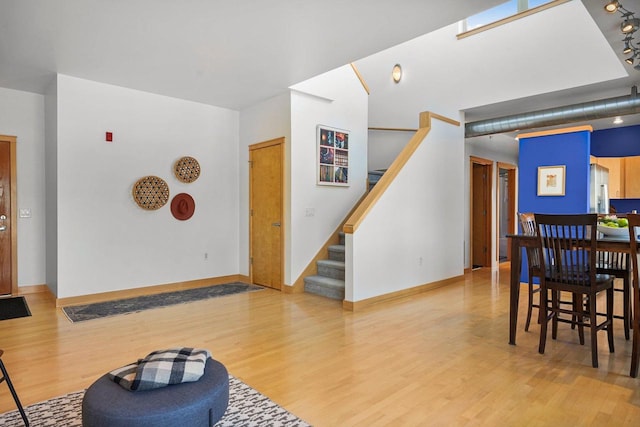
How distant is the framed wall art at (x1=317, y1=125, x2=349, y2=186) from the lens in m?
5.54

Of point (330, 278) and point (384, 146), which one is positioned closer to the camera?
point (330, 278)

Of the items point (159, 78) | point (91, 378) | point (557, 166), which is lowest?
point (91, 378)

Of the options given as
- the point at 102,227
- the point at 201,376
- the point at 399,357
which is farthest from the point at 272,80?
the point at 201,376

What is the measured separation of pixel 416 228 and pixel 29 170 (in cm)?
541

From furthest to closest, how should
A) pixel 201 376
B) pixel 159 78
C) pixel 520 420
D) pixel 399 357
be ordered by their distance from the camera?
pixel 159 78 < pixel 399 357 < pixel 520 420 < pixel 201 376

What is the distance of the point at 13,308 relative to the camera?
442 centimetres

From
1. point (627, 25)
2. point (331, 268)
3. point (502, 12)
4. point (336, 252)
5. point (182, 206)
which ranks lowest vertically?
point (331, 268)

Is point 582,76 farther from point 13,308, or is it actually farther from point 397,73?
point 13,308

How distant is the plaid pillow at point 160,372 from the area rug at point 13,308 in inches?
131

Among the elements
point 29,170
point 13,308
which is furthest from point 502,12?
point 13,308

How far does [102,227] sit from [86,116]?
1397mm

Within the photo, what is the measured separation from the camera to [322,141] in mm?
5543

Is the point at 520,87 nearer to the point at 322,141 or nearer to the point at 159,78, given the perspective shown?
the point at 322,141

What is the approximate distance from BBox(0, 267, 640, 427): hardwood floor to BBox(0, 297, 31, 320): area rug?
117 mm
